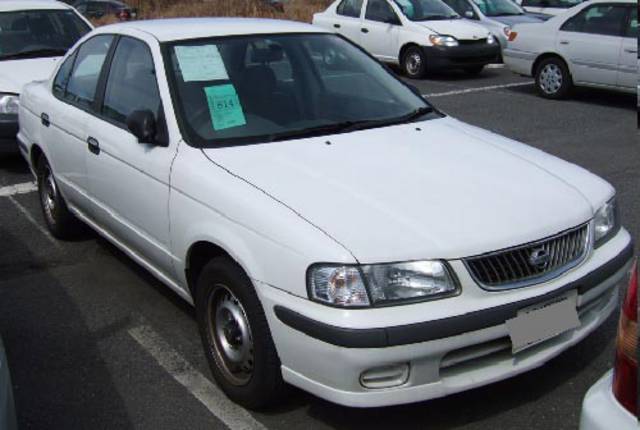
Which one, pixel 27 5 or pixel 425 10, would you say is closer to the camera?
pixel 27 5

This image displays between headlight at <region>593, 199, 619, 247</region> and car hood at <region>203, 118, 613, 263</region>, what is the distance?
0.06m

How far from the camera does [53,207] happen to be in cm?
554

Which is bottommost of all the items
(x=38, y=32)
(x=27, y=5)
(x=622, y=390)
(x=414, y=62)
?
(x=414, y=62)

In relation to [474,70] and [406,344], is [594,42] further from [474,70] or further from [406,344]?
[406,344]

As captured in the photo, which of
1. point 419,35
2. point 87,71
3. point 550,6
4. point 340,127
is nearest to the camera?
point 340,127

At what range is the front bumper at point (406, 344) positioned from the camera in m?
2.72

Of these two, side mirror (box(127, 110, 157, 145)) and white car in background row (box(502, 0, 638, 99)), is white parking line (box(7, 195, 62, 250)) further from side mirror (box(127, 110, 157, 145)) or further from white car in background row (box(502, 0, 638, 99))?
white car in background row (box(502, 0, 638, 99))

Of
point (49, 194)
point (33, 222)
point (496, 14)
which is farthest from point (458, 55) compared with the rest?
point (49, 194)

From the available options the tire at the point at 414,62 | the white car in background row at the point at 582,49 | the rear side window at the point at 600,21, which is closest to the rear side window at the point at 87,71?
the white car in background row at the point at 582,49

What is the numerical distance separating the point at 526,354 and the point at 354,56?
233 cm

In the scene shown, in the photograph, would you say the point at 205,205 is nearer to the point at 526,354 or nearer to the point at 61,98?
the point at 526,354

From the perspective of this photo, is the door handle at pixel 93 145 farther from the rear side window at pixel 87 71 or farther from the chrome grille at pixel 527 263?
the chrome grille at pixel 527 263

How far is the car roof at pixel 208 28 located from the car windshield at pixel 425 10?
903 cm

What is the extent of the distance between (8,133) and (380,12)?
8165mm
